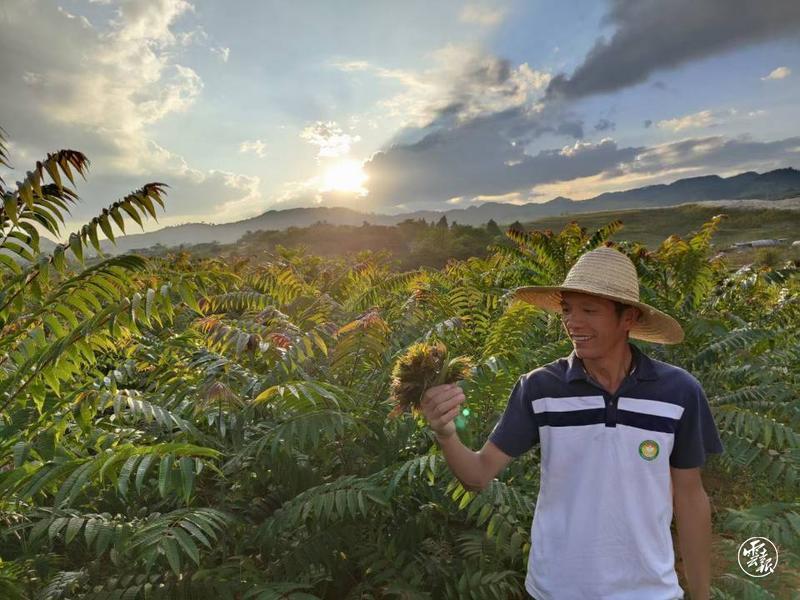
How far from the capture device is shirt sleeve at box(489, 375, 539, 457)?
2.12m

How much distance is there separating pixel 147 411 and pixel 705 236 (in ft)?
21.1

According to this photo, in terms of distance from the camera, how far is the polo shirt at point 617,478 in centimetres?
192

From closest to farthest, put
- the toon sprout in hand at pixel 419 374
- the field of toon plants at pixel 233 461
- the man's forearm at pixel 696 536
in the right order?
the toon sprout in hand at pixel 419 374, the man's forearm at pixel 696 536, the field of toon plants at pixel 233 461

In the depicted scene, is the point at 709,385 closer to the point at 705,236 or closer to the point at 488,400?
the point at 705,236

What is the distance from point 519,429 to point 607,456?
0.34m

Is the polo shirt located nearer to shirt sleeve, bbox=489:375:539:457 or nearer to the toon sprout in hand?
shirt sleeve, bbox=489:375:539:457

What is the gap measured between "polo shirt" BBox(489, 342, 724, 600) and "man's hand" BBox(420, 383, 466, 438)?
19.8 inches

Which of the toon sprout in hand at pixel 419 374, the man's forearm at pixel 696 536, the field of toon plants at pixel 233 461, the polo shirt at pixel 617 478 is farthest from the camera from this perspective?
the field of toon plants at pixel 233 461

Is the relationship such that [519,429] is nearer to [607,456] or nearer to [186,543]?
[607,456]

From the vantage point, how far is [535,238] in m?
6.72

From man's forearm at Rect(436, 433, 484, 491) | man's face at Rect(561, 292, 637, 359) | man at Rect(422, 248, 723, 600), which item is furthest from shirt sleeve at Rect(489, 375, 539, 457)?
man's face at Rect(561, 292, 637, 359)

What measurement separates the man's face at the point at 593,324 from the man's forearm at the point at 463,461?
22.9 inches

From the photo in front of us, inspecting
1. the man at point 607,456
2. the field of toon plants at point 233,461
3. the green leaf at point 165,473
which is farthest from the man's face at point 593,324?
the green leaf at point 165,473

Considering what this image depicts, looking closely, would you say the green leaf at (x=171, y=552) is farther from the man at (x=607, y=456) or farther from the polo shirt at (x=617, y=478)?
the polo shirt at (x=617, y=478)
